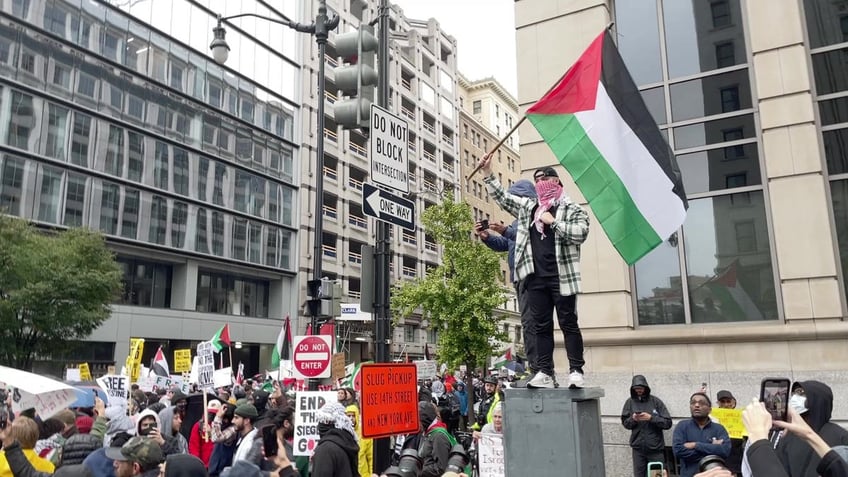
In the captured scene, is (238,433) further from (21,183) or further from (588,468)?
(21,183)

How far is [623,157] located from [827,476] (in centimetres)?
350

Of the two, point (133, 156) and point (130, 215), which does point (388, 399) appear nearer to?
point (130, 215)

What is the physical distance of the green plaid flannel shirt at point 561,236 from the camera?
4840 mm

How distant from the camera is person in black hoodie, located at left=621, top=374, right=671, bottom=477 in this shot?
830cm

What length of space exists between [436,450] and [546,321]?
2730 mm

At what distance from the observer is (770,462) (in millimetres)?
2943

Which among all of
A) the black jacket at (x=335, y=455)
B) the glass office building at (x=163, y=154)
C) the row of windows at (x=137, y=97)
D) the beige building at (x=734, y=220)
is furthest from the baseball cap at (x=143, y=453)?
the row of windows at (x=137, y=97)

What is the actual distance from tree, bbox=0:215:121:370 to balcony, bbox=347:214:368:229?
23586 mm

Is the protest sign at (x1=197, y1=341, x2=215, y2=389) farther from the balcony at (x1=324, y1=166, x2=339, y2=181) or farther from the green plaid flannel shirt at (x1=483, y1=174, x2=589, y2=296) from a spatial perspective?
the balcony at (x1=324, y1=166, x2=339, y2=181)

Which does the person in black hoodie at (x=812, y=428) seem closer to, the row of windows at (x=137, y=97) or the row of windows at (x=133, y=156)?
the row of windows at (x=133, y=156)

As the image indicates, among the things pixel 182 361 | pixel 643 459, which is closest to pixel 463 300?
pixel 182 361

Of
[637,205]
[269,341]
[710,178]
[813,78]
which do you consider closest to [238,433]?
[637,205]

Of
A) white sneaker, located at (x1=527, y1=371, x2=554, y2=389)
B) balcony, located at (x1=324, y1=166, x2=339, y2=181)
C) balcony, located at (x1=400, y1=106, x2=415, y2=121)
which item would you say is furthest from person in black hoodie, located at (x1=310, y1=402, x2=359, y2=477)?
balcony, located at (x1=400, y1=106, x2=415, y2=121)

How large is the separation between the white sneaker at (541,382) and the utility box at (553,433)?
5cm
